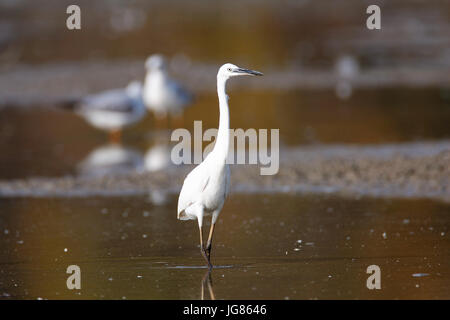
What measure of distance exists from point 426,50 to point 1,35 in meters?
14.6

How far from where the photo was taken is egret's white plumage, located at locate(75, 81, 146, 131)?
16062mm

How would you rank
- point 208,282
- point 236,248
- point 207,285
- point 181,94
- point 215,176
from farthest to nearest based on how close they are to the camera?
point 181,94 < point 236,248 < point 215,176 < point 208,282 < point 207,285

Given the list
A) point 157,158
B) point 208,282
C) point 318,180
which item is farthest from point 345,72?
point 208,282

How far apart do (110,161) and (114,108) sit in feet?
5.40

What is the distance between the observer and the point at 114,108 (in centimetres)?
1605

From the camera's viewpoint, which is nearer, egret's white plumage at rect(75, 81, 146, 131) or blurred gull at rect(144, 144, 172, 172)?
blurred gull at rect(144, 144, 172, 172)

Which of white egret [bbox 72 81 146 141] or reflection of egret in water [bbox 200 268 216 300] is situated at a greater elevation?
white egret [bbox 72 81 146 141]

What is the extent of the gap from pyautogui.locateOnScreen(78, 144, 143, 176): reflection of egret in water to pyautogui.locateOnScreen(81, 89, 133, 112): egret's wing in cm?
67

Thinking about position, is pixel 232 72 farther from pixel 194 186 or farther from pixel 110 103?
pixel 110 103

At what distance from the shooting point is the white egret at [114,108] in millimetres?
16062

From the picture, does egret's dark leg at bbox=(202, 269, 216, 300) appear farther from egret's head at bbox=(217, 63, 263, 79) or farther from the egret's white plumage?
the egret's white plumage

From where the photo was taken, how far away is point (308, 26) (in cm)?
3409

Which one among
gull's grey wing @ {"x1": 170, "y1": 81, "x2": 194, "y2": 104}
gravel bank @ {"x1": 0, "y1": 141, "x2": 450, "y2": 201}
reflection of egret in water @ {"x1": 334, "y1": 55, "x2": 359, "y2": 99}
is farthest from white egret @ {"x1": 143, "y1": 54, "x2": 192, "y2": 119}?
reflection of egret in water @ {"x1": 334, "y1": 55, "x2": 359, "y2": 99}
